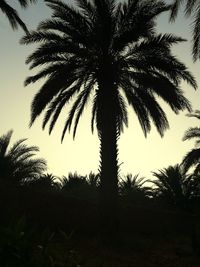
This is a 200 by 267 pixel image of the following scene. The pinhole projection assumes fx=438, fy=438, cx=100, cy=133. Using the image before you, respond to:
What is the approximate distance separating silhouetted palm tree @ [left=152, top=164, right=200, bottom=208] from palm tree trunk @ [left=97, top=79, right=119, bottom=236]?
12972 millimetres

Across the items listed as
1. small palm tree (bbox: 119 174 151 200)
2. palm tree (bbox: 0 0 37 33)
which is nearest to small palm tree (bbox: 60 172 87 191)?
small palm tree (bbox: 119 174 151 200)

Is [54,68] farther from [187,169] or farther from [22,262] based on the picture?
[22,262]

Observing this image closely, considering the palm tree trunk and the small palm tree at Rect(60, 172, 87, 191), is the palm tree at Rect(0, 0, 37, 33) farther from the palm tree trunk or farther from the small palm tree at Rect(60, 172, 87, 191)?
the small palm tree at Rect(60, 172, 87, 191)

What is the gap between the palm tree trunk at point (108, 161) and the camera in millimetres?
17422

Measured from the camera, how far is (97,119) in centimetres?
1939

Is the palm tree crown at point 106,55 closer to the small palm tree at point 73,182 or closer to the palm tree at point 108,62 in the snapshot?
the palm tree at point 108,62

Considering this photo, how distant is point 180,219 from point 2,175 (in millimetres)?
10435

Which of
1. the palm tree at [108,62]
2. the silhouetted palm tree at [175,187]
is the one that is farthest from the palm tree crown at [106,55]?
the silhouetted palm tree at [175,187]

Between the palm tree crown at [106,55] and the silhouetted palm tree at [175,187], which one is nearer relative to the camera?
the palm tree crown at [106,55]

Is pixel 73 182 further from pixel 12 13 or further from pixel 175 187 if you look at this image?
pixel 12 13

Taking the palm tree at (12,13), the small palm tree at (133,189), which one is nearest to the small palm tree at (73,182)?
the small palm tree at (133,189)

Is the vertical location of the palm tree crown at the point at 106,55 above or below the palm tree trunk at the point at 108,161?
above

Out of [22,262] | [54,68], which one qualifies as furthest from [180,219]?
[22,262]

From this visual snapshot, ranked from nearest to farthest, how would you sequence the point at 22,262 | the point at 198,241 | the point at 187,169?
1. the point at 22,262
2. the point at 198,241
3. the point at 187,169
